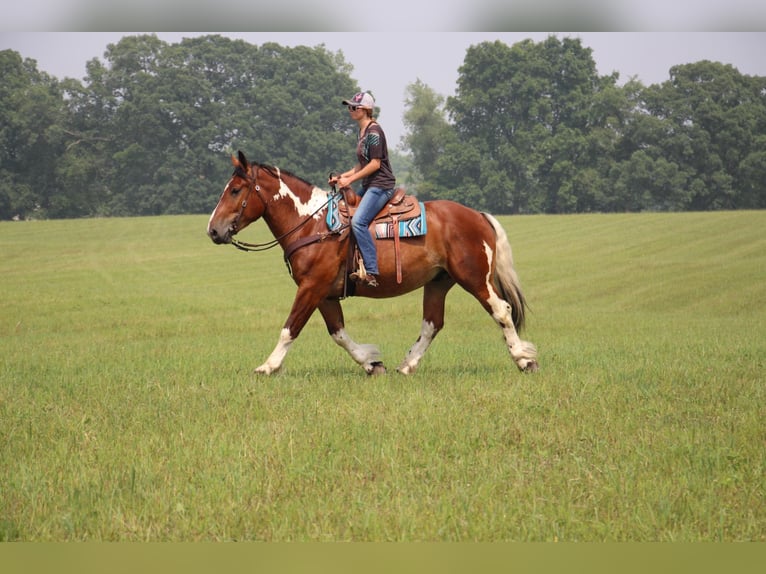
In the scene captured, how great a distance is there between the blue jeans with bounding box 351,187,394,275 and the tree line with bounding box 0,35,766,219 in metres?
38.3

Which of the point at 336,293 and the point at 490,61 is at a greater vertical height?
the point at 490,61

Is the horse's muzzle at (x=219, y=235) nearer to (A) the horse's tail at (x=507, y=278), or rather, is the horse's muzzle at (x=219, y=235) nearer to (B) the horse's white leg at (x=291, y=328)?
(B) the horse's white leg at (x=291, y=328)

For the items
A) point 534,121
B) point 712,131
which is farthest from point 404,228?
point 534,121

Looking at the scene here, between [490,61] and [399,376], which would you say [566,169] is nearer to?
[490,61]

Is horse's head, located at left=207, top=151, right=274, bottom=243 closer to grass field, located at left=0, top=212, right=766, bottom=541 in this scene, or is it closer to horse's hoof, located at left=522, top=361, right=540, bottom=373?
grass field, located at left=0, top=212, right=766, bottom=541

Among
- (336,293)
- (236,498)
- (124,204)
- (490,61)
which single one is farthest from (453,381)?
(490,61)

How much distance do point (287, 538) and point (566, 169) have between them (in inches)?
2279

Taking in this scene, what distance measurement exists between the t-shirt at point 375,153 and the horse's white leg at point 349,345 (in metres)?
1.61

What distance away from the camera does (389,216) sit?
35.8 ft

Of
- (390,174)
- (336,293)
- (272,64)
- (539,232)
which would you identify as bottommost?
(539,232)

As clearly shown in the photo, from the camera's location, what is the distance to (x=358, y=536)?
5016 mm

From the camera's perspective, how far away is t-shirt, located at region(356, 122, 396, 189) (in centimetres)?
1055

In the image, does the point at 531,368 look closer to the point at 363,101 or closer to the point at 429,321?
the point at 429,321

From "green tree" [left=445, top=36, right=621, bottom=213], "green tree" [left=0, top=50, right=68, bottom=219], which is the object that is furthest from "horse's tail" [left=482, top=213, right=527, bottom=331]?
"green tree" [left=445, top=36, right=621, bottom=213]
